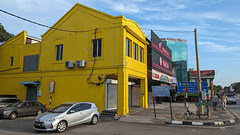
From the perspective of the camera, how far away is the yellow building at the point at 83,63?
45.6ft

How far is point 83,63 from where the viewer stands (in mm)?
14703

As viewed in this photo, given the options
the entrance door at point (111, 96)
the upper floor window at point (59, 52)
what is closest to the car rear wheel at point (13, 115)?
the upper floor window at point (59, 52)

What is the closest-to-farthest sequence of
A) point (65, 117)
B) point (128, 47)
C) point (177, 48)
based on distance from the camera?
point (65, 117), point (128, 47), point (177, 48)

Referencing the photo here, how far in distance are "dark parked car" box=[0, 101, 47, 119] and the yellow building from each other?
2025 mm

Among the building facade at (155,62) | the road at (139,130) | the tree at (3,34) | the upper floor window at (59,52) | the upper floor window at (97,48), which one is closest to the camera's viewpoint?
the road at (139,130)

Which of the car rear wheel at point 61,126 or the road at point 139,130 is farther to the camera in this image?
the car rear wheel at point 61,126

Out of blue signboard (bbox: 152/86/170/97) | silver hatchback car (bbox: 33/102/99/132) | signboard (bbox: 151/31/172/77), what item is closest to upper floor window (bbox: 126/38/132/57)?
blue signboard (bbox: 152/86/170/97)

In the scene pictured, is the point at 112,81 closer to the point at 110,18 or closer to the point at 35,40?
the point at 110,18

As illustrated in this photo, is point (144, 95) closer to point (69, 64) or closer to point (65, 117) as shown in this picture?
point (69, 64)

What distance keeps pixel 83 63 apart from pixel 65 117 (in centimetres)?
672

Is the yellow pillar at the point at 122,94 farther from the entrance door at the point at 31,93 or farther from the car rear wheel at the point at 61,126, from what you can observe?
the entrance door at the point at 31,93

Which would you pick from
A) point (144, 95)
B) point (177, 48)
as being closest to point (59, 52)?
point (144, 95)

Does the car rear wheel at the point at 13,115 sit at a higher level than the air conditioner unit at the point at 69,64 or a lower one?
lower

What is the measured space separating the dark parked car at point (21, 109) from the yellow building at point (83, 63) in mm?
2025
